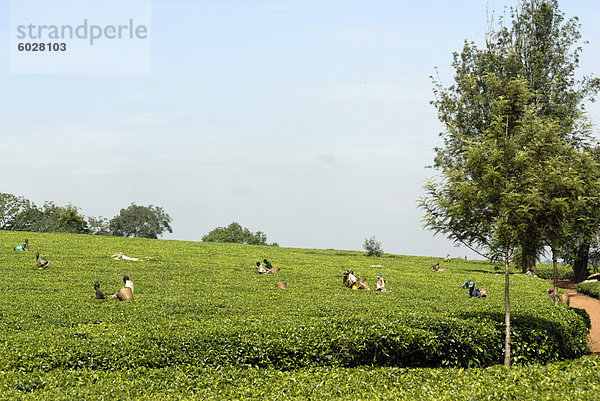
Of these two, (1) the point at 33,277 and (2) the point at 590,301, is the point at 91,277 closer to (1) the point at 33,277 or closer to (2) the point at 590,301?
(1) the point at 33,277

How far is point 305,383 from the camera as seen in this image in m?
13.9

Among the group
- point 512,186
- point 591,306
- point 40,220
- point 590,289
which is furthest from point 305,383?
point 40,220

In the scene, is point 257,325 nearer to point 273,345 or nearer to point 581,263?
point 273,345

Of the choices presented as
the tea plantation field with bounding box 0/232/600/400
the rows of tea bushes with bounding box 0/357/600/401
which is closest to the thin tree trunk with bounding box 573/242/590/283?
the tea plantation field with bounding box 0/232/600/400

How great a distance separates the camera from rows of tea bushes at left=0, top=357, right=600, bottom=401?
38.7 ft

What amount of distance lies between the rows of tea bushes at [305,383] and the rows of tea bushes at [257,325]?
851mm

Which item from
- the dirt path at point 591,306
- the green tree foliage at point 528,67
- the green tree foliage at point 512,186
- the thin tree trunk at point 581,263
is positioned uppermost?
the green tree foliage at point 528,67

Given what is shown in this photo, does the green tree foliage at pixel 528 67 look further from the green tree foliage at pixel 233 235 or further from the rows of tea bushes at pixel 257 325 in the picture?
the green tree foliage at pixel 233 235

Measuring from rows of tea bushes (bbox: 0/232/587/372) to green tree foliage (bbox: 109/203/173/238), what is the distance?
249 ft

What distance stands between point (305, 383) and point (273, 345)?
2.69 metres

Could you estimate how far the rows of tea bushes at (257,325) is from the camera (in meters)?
16.2

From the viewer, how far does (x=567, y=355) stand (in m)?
20.0

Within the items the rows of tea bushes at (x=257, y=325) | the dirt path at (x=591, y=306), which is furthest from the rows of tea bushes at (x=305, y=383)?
the dirt path at (x=591, y=306)

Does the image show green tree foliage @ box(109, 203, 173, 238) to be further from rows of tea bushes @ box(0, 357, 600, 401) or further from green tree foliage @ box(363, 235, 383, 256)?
rows of tea bushes @ box(0, 357, 600, 401)
